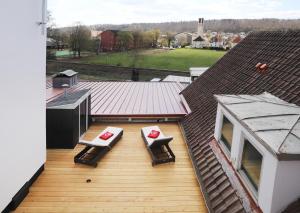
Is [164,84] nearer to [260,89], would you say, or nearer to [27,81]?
[260,89]

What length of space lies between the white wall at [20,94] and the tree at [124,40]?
6880 centimetres

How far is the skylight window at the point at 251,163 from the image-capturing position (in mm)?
4391

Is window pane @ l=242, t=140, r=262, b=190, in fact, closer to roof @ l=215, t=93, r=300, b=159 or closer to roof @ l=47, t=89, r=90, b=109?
roof @ l=215, t=93, r=300, b=159

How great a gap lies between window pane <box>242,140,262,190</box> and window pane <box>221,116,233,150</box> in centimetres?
100

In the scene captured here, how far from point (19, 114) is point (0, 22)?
177 cm

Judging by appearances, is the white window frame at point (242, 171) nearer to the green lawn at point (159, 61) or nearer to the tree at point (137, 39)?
the green lawn at point (159, 61)

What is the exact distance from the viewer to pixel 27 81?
6070 mm

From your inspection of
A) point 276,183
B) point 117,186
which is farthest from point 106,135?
point 276,183

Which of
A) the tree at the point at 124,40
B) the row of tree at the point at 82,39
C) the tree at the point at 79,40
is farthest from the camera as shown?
the tree at the point at 124,40

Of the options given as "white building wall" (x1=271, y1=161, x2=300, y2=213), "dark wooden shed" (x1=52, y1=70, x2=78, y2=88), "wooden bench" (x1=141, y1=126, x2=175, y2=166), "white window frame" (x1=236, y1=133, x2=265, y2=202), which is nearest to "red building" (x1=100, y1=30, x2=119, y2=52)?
"dark wooden shed" (x1=52, y1=70, x2=78, y2=88)

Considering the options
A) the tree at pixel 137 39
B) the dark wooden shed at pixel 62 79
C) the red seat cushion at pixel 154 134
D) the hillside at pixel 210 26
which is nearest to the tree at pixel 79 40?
the tree at pixel 137 39

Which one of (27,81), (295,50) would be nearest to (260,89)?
(295,50)

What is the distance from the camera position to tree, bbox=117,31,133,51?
73.7 metres

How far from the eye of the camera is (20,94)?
5766 millimetres
